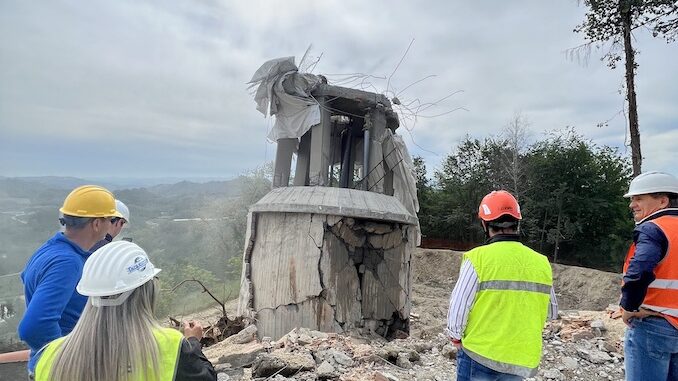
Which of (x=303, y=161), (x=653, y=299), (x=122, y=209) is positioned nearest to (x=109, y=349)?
(x=122, y=209)

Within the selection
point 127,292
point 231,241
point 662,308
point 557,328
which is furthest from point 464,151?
point 127,292

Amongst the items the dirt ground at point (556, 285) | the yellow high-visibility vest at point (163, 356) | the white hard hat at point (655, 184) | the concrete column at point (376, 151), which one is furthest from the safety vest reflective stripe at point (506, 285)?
the dirt ground at point (556, 285)

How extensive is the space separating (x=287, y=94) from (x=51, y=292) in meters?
5.18

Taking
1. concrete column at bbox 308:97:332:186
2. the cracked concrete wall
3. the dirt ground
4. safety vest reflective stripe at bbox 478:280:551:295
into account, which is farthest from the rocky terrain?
the dirt ground

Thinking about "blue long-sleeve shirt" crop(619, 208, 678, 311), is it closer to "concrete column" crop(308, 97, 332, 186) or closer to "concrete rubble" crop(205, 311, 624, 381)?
"concrete rubble" crop(205, 311, 624, 381)

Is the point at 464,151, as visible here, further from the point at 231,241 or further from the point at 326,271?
the point at 326,271

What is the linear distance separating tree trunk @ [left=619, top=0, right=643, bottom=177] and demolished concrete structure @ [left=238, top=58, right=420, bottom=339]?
22.7ft

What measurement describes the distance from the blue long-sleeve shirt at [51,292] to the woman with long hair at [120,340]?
64cm

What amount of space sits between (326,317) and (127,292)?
437 centimetres

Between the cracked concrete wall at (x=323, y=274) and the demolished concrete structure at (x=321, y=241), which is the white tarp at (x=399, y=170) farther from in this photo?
the cracked concrete wall at (x=323, y=274)

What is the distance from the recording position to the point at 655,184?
10.1ft

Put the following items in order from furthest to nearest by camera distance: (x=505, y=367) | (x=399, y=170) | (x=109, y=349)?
1. (x=399, y=170)
2. (x=505, y=367)
3. (x=109, y=349)

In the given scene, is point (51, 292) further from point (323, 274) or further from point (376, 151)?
point (376, 151)

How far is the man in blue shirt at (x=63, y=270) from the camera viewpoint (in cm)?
216
